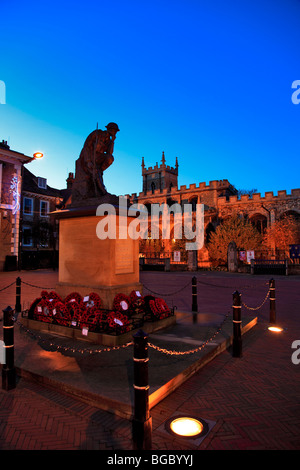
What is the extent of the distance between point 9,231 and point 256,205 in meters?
34.4

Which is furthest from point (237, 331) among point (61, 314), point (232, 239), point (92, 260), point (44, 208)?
point (44, 208)

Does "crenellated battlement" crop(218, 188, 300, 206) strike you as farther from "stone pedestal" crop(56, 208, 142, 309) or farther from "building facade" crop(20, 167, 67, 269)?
"stone pedestal" crop(56, 208, 142, 309)

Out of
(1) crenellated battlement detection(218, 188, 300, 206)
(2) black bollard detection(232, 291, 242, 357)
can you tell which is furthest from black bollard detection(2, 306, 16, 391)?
(1) crenellated battlement detection(218, 188, 300, 206)

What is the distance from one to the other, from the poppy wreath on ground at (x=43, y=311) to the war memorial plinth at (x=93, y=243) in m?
0.57

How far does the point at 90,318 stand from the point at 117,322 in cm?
75

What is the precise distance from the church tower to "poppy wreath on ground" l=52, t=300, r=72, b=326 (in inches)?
2768

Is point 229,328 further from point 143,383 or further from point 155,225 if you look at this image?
point 155,225

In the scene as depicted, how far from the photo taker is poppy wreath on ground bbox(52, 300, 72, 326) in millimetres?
6582

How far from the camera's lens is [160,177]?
77500 mm

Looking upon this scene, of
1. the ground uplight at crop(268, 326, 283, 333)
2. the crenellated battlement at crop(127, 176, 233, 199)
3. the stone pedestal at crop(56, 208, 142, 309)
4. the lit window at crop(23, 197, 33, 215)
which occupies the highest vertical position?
the crenellated battlement at crop(127, 176, 233, 199)

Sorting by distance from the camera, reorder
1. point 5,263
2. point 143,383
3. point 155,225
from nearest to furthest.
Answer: point 143,383 < point 5,263 < point 155,225

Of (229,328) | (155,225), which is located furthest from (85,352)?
(155,225)

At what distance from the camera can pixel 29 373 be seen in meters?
4.79

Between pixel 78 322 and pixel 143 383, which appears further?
pixel 78 322
